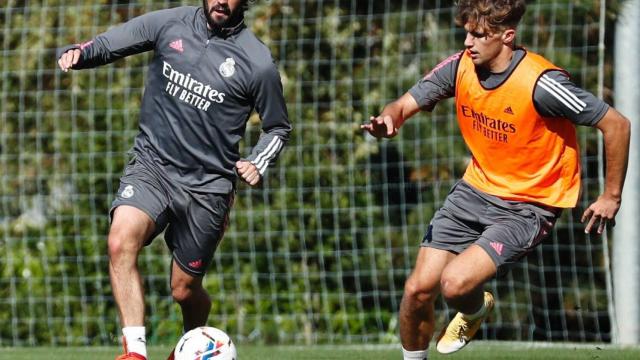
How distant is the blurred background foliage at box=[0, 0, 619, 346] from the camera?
10.8 m

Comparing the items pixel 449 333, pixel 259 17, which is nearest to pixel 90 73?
pixel 259 17

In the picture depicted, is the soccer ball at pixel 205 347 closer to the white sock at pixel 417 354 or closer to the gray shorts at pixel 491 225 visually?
the white sock at pixel 417 354

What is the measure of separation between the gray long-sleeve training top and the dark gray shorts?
61 mm

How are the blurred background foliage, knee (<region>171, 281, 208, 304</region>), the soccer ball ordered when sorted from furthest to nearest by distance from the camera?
the blurred background foliage, knee (<region>171, 281, 208, 304</region>), the soccer ball

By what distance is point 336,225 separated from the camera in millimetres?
10828

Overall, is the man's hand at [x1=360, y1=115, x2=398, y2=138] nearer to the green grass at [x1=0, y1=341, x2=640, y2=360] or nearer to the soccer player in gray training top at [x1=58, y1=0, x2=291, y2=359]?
the soccer player in gray training top at [x1=58, y1=0, x2=291, y2=359]

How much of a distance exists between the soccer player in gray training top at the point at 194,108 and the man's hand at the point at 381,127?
0.63m

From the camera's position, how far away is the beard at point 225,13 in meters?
6.62

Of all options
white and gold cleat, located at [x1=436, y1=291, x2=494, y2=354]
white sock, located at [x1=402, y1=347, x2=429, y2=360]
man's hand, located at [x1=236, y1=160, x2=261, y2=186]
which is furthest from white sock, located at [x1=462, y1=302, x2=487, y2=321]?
man's hand, located at [x1=236, y1=160, x2=261, y2=186]

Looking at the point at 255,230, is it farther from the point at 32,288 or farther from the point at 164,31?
the point at 164,31

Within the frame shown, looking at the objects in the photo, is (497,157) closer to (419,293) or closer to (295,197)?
(419,293)

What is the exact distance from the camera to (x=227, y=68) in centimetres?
669

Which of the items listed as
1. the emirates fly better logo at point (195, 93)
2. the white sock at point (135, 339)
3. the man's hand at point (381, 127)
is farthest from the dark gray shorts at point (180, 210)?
the man's hand at point (381, 127)

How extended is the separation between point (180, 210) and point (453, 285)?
1.57 meters
